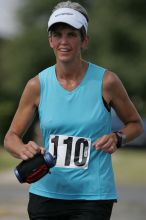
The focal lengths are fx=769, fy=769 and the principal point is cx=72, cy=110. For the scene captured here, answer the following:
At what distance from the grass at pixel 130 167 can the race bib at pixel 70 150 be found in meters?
11.0

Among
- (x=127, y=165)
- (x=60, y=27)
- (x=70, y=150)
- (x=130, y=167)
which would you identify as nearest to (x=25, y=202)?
(x=130, y=167)

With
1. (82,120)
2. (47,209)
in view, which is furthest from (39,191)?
(82,120)

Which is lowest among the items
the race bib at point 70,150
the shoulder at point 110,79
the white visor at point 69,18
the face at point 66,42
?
the race bib at point 70,150

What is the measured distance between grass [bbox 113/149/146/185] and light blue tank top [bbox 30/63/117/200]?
435 inches

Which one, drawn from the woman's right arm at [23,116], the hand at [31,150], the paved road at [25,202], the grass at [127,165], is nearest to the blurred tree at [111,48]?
the grass at [127,165]

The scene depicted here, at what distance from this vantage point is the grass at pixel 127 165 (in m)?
16.1

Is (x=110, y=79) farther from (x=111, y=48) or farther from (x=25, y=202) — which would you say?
(x=111, y=48)

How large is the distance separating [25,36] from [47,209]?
36.8m

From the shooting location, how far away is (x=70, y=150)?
4.34 m

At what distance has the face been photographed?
14.0 ft

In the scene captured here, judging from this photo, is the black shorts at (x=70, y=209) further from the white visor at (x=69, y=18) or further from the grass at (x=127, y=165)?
the grass at (x=127, y=165)

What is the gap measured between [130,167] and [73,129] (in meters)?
15.0

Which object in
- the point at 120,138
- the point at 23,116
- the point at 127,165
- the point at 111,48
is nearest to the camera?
the point at 120,138

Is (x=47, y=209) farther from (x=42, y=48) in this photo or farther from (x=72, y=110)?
(x=42, y=48)
